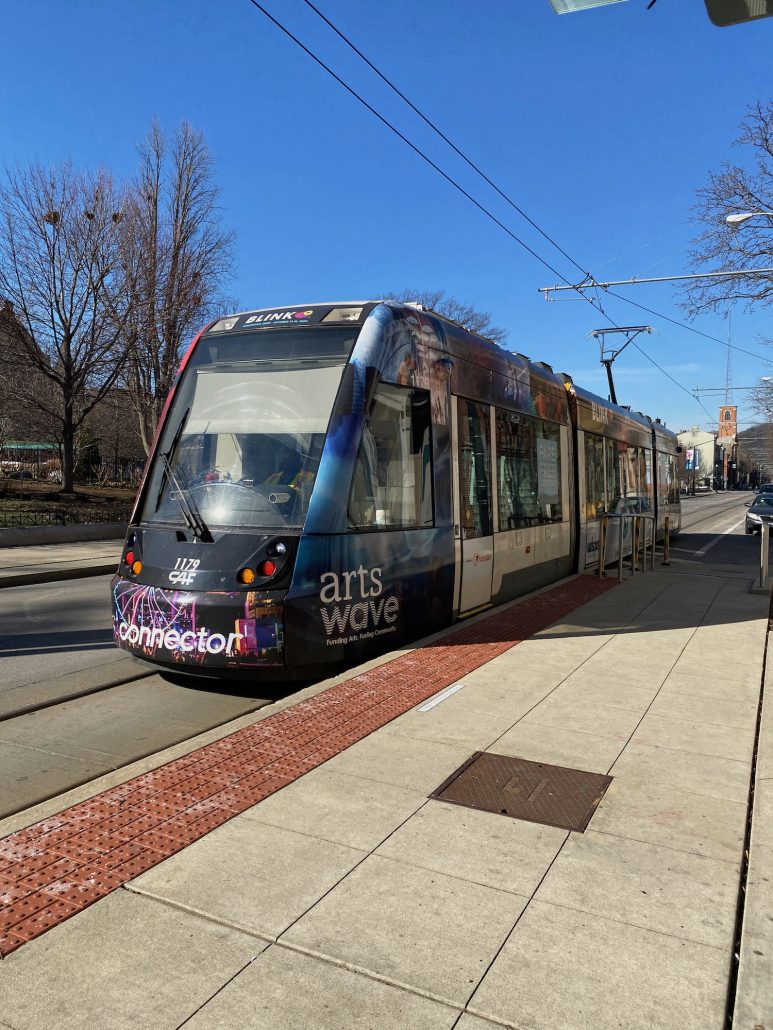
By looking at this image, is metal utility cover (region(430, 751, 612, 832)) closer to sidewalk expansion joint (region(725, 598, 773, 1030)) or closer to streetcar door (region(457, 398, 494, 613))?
sidewalk expansion joint (region(725, 598, 773, 1030))

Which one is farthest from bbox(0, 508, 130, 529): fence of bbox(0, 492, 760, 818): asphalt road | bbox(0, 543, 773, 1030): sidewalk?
bbox(0, 543, 773, 1030): sidewalk

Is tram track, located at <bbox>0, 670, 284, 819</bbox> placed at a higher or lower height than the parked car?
lower

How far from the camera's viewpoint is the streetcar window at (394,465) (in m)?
6.28

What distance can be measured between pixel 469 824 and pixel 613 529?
1157 centimetres

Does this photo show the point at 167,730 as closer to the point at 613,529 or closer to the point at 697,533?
the point at 613,529

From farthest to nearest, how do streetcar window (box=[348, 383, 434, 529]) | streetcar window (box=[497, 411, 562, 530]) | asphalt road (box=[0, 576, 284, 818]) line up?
1. streetcar window (box=[497, 411, 562, 530])
2. streetcar window (box=[348, 383, 434, 529])
3. asphalt road (box=[0, 576, 284, 818])

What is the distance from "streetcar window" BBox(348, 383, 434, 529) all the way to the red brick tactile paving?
1.32 m

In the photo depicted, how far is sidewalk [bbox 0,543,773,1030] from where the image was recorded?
8.02 ft

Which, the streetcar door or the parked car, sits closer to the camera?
the streetcar door

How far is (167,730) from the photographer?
5.41 meters

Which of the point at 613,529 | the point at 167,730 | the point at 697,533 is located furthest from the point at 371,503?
the point at 697,533

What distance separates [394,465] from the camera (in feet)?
21.9

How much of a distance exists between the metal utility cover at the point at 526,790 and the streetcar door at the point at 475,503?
3637 mm

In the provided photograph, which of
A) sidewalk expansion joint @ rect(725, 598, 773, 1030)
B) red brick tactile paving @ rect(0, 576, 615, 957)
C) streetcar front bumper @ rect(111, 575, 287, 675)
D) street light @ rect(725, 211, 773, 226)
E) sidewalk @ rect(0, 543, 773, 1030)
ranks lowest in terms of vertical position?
sidewalk expansion joint @ rect(725, 598, 773, 1030)
